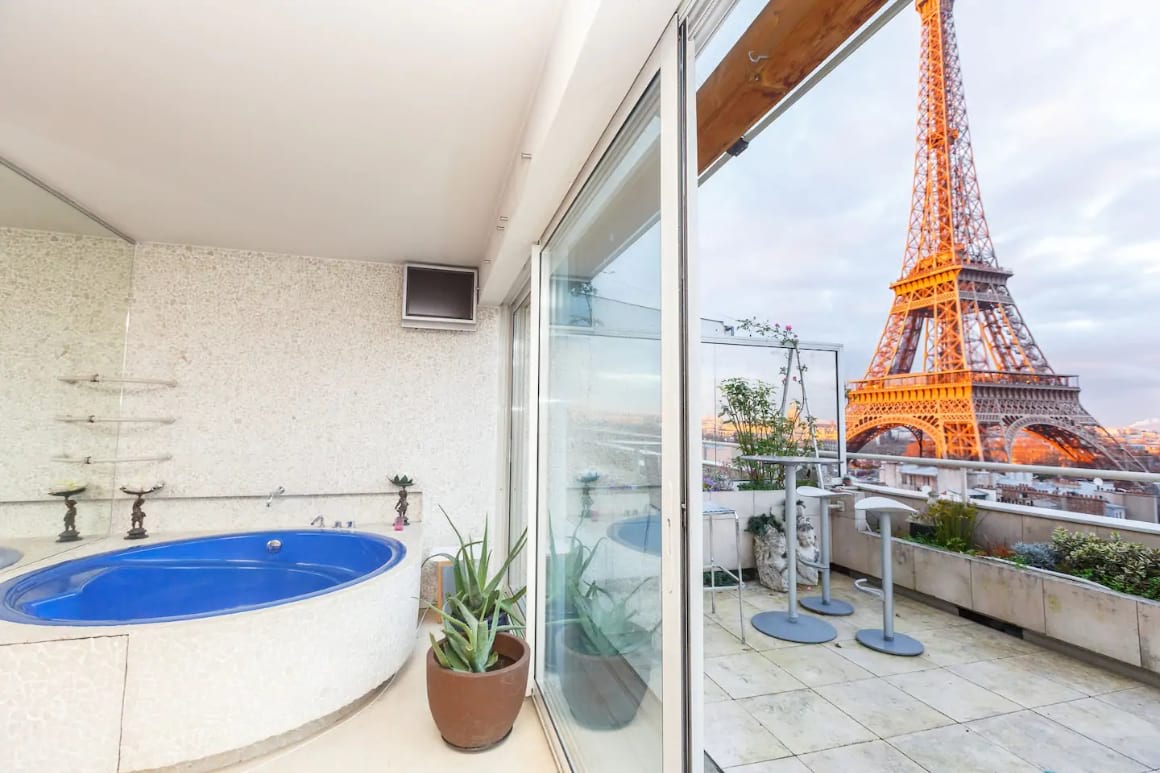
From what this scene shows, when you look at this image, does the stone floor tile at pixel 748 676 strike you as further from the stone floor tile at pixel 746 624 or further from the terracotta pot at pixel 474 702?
the terracotta pot at pixel 474 702

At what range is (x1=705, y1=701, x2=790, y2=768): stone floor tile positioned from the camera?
75.9 inches

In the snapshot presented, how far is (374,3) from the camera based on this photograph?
57.2 inches

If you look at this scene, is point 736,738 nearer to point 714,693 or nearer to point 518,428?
point 714,693

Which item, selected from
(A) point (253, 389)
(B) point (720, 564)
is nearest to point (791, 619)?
(B) point (720, 564)

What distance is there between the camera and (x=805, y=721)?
2.14 meters

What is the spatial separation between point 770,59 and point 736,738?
7.56ft

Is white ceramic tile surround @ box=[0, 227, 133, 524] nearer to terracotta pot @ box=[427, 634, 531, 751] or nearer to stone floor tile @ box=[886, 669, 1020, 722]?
terracotta pot @ box=[427, 634, 531, 751]

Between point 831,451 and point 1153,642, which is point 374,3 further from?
point 831,451

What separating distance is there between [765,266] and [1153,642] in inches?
113

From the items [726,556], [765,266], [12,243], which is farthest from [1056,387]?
[12,243]

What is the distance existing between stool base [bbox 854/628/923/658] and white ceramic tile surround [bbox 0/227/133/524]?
4.58 m

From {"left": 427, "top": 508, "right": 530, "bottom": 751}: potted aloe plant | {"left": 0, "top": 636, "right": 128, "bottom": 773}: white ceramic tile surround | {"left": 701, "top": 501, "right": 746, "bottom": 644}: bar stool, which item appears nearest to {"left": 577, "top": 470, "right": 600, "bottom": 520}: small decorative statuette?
{"left": 427, "top": 508, "right": 530, "bottom": 751}: potted aloe plant

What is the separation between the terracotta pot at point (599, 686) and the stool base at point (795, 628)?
1.47m

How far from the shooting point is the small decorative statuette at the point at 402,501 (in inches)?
139
